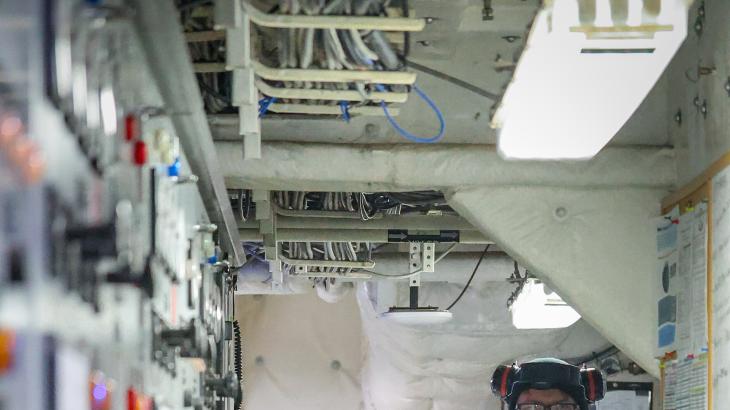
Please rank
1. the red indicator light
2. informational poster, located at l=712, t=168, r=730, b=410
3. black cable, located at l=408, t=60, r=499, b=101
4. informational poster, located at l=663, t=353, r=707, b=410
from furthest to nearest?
black cable, located at l=408, t=60, r=499, b=101
informational poster, located at l=663, t=353, r=707, b=410
informational poster, located at l=712, t=168, r=730, b=410
the red indicator light

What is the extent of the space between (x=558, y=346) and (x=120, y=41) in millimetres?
5946

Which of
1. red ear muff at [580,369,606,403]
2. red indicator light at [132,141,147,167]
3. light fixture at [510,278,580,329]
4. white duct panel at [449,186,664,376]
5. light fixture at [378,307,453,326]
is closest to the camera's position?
red indicator light at [132,141,147,167]

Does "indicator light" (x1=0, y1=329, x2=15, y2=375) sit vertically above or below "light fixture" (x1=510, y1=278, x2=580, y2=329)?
above

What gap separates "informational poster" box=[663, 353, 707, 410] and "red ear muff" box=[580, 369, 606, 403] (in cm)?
202

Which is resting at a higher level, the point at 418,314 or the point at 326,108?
the point at 326,108

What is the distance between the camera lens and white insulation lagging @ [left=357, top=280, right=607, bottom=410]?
7820mm

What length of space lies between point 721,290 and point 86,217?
2467 mm

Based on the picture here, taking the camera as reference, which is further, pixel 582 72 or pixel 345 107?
pixel 345 107

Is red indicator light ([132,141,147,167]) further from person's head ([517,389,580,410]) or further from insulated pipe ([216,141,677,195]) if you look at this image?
person's head ([517,389,580,410])

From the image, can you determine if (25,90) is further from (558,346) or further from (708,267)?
(558,346)

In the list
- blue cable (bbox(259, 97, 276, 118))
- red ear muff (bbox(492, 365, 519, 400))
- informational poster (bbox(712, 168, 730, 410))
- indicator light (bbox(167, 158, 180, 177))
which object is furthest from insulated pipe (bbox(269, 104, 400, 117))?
red ear muff (bbox(492, 365, 519, 400))

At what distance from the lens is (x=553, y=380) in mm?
6500

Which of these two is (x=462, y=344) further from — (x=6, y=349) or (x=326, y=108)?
(x=6, y=349)

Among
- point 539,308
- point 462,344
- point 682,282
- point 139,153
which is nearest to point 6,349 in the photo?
point 139,153
